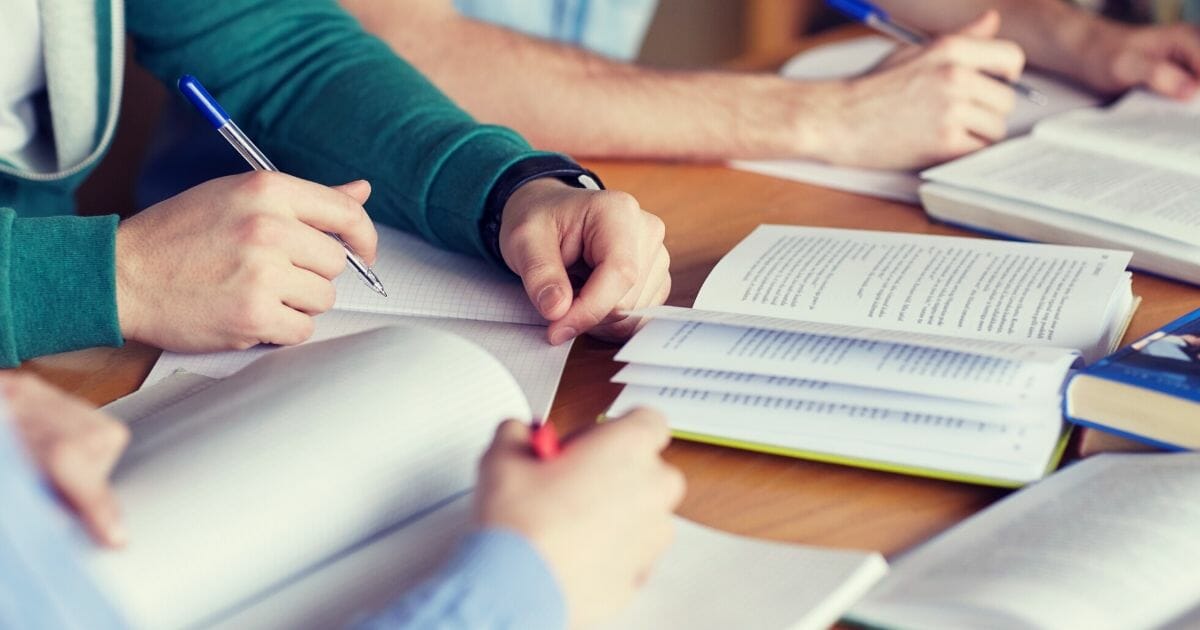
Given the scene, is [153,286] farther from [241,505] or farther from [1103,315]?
[1103,315]

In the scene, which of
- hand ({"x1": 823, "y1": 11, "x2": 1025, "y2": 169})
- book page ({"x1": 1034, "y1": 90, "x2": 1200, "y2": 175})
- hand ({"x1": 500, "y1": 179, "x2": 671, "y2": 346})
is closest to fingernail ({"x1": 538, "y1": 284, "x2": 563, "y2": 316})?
hand ({"x1": 500, "y1": 179, "x2": 671, "y2": 346})

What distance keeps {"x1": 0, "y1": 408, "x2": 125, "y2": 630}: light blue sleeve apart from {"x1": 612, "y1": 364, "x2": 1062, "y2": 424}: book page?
340mm

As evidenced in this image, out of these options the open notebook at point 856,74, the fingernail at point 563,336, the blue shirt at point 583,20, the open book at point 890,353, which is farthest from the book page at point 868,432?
the blue shirt at point 583,20

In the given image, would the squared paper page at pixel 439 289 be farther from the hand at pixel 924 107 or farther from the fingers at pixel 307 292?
the hand at pixel 924 107

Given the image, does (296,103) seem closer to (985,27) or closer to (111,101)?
(111,101)

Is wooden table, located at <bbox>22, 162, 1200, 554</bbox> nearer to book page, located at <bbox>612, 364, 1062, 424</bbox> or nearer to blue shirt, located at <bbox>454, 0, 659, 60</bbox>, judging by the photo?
book page, located at <bbox>612, 364, 1062, 424</bbox>

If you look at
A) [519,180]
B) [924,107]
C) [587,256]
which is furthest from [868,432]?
[924,107]

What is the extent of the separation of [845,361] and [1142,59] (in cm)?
80

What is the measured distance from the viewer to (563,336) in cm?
81

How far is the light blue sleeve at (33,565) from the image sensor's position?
1.43ft

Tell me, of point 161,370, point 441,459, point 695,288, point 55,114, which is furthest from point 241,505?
point 55,114

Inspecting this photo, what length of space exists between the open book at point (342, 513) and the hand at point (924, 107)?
0.62 meters

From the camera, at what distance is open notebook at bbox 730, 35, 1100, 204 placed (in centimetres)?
113

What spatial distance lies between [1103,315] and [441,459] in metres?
0.42
